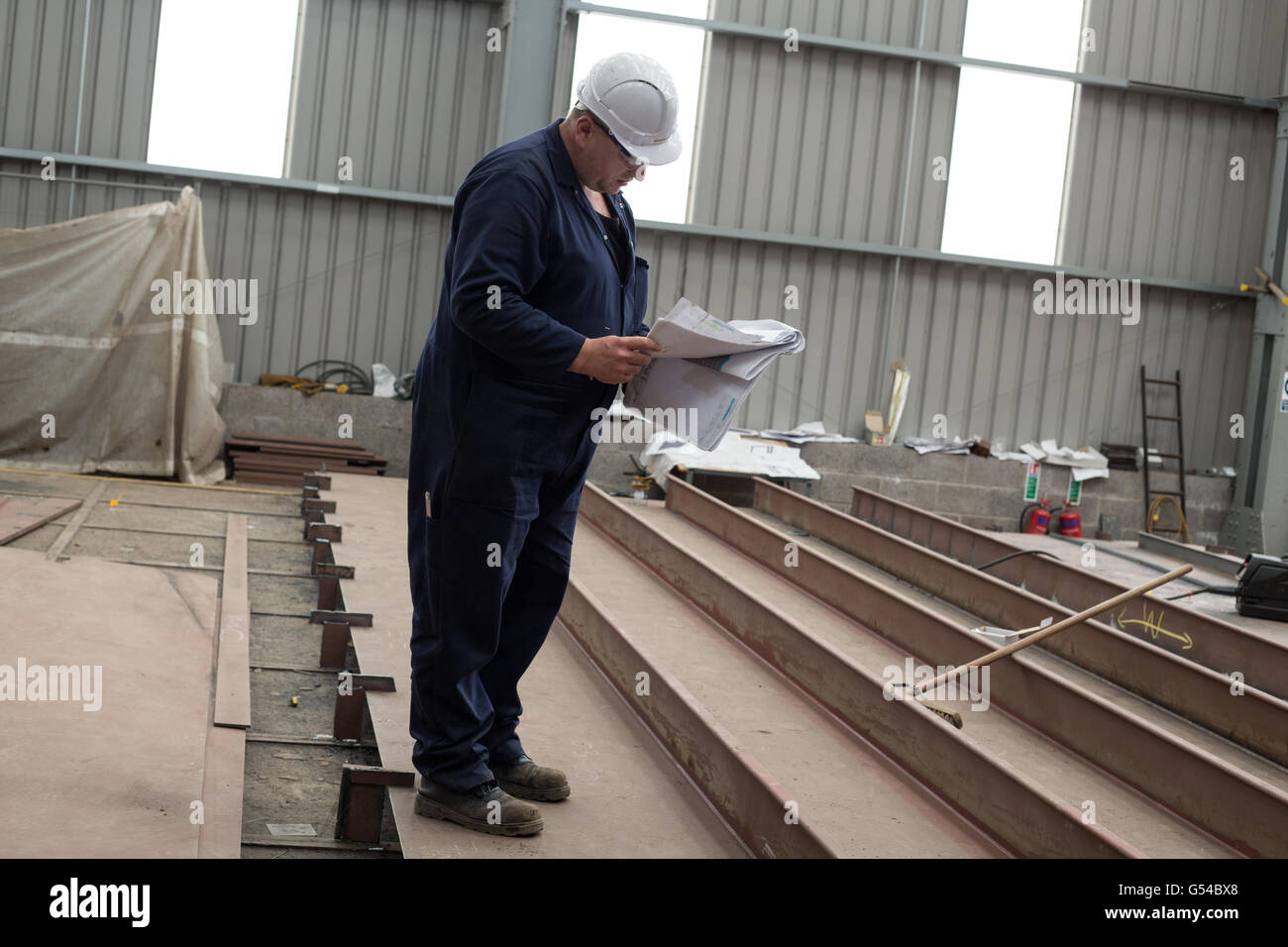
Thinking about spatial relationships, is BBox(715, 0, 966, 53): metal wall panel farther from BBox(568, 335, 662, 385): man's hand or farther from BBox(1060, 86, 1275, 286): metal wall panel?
BBox(568, 335, 662, 385): man's hand

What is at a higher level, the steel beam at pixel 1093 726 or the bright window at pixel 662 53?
the bright window at pixel 662 53

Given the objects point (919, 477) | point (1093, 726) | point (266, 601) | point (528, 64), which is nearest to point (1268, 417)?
point (919, 477)

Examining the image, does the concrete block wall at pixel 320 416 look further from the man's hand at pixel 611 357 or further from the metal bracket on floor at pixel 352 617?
the man's hand at pixel 611 357

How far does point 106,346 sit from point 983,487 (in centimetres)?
710

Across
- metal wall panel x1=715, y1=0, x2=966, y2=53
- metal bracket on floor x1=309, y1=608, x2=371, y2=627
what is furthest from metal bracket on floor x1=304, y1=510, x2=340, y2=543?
metal wall panel x1=715, y1=0, x2=966, y2=53

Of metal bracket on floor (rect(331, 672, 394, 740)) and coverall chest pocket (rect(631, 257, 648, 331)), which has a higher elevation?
coverall chest pocket (rect(631, 257, 648, 331))

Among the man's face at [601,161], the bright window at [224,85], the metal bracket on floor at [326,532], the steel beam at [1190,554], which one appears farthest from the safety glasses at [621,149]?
the bright window at [224,85]

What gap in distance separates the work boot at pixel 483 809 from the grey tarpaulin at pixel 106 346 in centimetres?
635

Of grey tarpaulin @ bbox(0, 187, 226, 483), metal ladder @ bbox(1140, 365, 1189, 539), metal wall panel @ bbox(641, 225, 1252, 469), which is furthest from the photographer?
metal ladder @ bbox(1140, 365, 1189, 539)

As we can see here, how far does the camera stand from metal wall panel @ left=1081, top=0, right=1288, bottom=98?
33.9 ft

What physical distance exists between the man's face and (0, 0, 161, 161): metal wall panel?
7.81 meters

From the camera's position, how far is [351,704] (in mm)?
3473

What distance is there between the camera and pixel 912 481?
10.1 metres

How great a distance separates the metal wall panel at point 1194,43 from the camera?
1032cm
